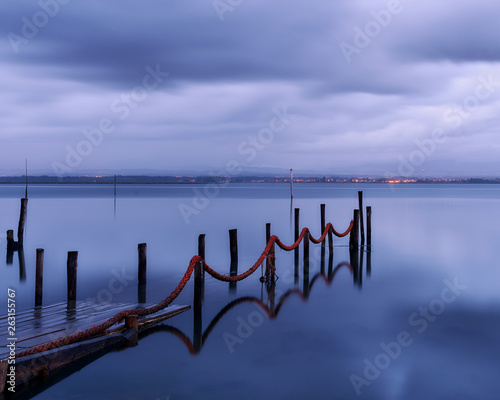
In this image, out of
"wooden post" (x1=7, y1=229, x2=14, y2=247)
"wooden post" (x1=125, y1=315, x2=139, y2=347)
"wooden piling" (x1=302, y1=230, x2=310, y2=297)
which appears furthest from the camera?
"wooden post" (x1=7, y1=229, x2=14, y2=247)

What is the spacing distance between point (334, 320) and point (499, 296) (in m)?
6.21

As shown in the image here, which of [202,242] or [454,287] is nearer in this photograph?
[202,242]

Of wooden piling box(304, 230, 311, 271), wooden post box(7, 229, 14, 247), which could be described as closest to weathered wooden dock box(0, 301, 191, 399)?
wooden piling box(304, 230, 311, 271)

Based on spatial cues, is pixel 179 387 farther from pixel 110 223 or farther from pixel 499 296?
pixel 110 223

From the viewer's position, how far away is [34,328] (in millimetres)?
9453

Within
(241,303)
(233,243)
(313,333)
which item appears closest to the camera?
(313,333)

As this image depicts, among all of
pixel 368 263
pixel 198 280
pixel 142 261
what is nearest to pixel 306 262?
pixel 368 263

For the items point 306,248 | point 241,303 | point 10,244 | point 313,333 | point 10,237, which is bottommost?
point 313,333

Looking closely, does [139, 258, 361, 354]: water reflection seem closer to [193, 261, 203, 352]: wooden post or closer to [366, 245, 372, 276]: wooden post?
[193, 261, 203, 352]: wooden post

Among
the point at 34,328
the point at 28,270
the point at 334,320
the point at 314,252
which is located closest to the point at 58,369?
the point at 34,328

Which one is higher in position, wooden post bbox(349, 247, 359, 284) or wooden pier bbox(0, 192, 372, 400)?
wooden post bbox(349, 247, 359, 284)

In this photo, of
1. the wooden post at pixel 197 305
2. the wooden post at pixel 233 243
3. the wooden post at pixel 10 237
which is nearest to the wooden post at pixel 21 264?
the wooden post at pixel 10 237

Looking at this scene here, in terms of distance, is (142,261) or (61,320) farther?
(142,261)

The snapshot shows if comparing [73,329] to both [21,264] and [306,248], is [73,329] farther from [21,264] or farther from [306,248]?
[21,264]
